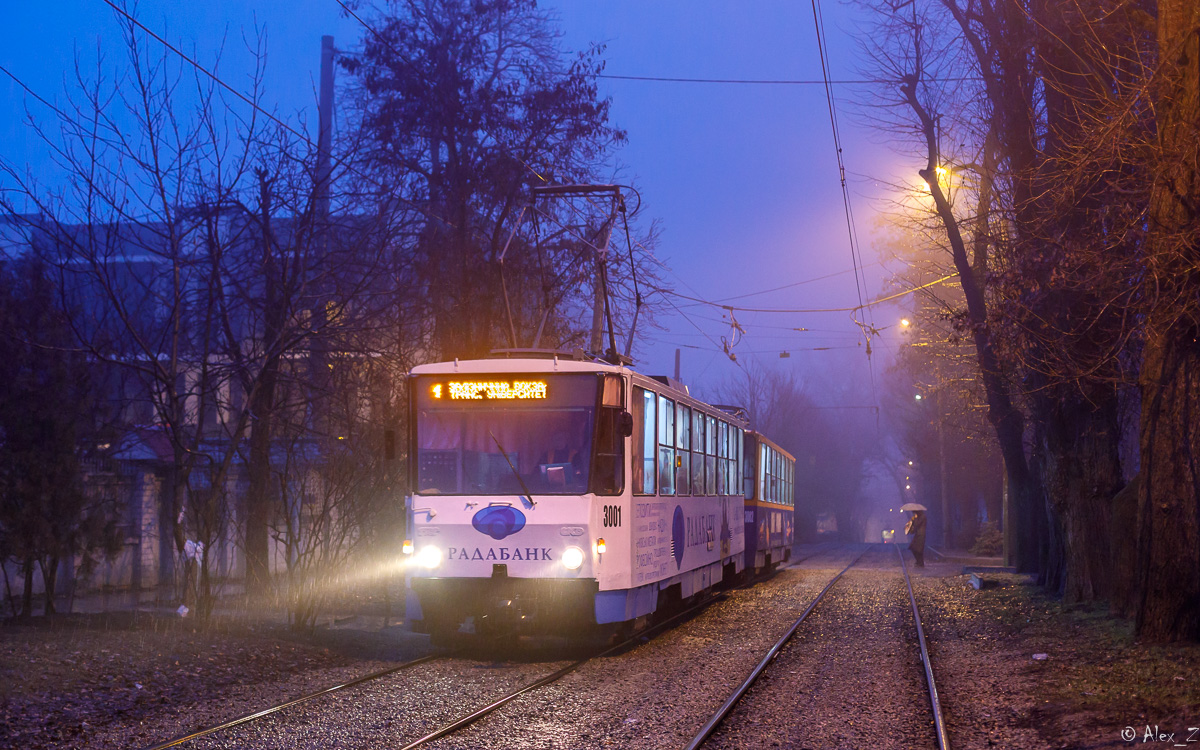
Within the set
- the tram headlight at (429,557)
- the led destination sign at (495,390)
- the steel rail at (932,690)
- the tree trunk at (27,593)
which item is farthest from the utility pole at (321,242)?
the steel rail at (932,690)

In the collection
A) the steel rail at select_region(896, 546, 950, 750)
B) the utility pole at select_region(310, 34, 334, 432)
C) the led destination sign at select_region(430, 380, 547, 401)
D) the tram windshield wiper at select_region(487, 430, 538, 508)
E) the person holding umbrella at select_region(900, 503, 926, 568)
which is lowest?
the person holding umbrella at select_region(900, 503, 926, 568)

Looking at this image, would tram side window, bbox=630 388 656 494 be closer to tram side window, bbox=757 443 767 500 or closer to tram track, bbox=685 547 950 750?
tram track, bbox=685 547 950 750

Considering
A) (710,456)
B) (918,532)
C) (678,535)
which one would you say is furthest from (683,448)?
(918,532)

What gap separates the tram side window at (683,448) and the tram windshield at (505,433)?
2.98 m

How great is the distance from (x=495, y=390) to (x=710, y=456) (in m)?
5.62

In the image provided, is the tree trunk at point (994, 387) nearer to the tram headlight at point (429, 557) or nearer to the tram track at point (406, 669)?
the tram track at point (406, 669)

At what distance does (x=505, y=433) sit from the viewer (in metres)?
11.6

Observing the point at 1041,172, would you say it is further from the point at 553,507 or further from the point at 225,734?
the point at 225,734

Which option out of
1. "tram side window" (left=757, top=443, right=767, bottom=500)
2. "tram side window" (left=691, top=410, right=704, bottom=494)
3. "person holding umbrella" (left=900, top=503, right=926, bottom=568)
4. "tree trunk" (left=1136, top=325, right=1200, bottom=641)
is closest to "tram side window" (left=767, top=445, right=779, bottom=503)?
"tram side window" (left=757, top=443, right=767, bottom=500)

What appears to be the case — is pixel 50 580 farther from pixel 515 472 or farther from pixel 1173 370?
pixel 1173 370

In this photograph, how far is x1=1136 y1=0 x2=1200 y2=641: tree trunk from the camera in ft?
32.9

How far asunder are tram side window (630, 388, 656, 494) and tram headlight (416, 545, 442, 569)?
7.47 feet

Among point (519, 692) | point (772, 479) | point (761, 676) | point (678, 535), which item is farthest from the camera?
point (772, 479)

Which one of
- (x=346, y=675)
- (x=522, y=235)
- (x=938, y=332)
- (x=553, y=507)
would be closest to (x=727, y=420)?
(x=522, y=235)
